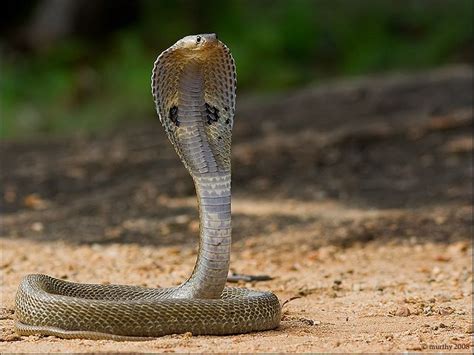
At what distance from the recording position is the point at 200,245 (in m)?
5.30

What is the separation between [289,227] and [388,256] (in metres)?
1.18

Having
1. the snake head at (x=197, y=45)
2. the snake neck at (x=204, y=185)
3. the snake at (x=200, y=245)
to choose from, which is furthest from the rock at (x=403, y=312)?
the snake head at (x=197, y=45)

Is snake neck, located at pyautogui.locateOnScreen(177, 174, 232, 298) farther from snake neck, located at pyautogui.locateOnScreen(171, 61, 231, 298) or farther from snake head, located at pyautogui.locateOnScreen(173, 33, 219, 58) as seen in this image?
snake head, located at pyautogui.locateOnScreen(173, 33, 219, 58)

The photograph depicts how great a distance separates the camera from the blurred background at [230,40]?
16359mm

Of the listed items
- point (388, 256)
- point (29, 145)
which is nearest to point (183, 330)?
point (388, 256)

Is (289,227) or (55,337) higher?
(289,227)

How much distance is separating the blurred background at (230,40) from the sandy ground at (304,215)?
1695mm

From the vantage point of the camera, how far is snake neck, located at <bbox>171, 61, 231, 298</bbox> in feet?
17.2

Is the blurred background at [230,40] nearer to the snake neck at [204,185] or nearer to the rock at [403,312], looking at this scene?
the rock at [403,312]

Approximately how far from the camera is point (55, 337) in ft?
16.6

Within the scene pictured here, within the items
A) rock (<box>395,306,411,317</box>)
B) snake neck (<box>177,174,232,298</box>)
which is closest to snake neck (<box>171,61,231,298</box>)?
snake neck (<box>177,174,232,298</box>)

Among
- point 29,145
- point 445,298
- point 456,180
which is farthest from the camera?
point 29,145

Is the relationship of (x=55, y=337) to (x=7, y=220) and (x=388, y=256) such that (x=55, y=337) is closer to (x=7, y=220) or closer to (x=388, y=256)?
(x=388, y=256)

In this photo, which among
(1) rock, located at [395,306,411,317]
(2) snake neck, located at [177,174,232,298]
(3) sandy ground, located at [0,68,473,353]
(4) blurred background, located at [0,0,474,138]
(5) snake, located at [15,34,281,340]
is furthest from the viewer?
(4) blurred background, located at [0,0,474,138]
